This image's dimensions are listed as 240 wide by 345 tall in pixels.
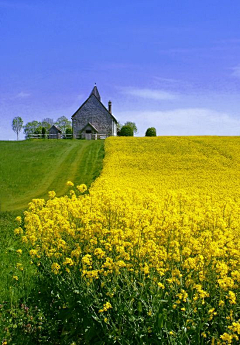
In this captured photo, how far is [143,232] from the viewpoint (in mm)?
6281

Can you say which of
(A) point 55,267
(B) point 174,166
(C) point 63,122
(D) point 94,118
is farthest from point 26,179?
(C) point 63,122

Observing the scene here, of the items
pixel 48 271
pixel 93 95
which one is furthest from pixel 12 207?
pixel 93 95

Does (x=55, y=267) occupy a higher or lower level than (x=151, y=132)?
lower

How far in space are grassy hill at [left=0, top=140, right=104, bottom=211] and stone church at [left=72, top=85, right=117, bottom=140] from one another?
1631 centimetres

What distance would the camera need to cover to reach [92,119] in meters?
53.2

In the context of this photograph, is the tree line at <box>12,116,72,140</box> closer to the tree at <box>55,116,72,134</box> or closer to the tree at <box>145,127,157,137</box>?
the tree at <box>55,116,72,134</box>

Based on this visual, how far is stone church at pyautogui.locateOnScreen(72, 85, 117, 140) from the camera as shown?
53.0 m

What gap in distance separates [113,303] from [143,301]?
1.64 ft

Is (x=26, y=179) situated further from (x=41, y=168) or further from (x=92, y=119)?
(x=92, y=119)

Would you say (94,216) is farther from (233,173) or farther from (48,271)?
(233,173)

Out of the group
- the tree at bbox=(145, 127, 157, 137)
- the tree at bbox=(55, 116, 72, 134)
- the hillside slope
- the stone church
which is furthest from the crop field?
the tree at bbox=(55, 116, 72, 134)

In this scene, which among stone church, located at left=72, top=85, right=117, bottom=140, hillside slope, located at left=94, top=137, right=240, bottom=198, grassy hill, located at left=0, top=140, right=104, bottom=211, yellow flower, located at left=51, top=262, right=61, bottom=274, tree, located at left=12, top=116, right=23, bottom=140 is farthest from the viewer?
tree, located at left=12, top=116, right=23, bottom=140

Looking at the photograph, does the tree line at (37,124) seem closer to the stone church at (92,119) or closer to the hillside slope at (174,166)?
the stone church at (92,119)

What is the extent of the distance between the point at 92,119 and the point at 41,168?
1144 inches
